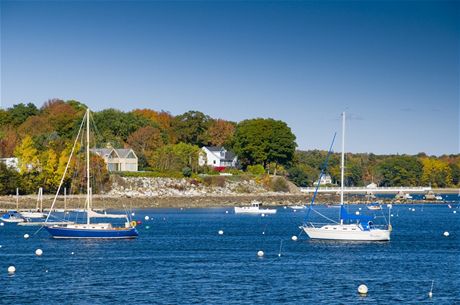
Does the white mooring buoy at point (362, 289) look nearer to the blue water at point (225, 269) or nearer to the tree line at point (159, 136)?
the blue water at point (225, 269)

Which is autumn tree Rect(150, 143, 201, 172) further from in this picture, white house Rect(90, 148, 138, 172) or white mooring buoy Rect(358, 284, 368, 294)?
white mooring buoy Rect(358, 284, 368, 294)

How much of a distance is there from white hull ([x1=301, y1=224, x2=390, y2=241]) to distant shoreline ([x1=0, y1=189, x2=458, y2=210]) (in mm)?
48515

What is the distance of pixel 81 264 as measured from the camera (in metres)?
51.2

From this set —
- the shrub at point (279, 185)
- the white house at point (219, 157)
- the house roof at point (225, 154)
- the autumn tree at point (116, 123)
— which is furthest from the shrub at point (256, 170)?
the autumn tree at point (116, 123)

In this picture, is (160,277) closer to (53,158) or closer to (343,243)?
(343,243)

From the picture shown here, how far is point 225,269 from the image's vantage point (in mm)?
49125

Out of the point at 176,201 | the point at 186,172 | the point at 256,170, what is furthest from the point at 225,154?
the point at 176,201

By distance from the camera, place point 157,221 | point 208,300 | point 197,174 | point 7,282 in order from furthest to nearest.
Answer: point 197,174
point 157,221
point 7,282
point 208,300

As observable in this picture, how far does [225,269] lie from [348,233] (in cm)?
1764

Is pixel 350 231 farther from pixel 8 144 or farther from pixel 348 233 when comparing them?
pixel 8 144

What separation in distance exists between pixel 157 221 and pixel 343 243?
3294 cm

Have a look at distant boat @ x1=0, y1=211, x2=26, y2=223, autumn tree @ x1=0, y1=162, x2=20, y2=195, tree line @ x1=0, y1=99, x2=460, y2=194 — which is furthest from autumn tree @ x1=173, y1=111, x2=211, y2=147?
distant boat @ x1=0, y1=211, x2=26, y2=223

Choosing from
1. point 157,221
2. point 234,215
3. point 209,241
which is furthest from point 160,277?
point 234,215

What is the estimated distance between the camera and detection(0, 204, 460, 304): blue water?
129ft
